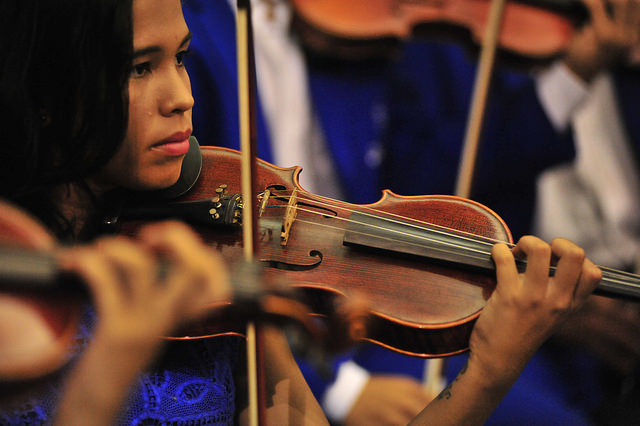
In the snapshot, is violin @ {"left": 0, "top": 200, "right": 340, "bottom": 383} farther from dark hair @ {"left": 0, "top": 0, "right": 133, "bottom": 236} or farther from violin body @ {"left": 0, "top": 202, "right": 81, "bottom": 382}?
dark hair @ {"left": 0, "top": 0, "right": 133, "bottom": 236}

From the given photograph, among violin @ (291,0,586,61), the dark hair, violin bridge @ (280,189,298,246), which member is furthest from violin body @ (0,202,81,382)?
violin @ (291,0,586,61)

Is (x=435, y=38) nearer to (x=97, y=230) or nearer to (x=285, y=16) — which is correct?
(x=285, y=16)

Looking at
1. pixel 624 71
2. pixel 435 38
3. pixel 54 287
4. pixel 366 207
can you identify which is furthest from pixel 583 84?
pixel 54 287

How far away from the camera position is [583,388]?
3.54ft

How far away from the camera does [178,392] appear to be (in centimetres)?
56

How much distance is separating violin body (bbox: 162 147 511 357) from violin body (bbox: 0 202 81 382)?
0.21 meters

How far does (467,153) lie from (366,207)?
26 cm

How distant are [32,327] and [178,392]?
10.5 inches

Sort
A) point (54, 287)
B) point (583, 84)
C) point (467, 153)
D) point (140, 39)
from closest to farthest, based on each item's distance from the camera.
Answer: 1. point (54, 287)
2. point (140, 39)
3. point (467, 153)
4. point (583, 84)

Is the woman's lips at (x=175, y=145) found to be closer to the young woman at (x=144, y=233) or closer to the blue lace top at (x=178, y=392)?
the young woman at (x=144, y=233)

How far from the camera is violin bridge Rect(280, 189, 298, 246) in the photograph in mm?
566

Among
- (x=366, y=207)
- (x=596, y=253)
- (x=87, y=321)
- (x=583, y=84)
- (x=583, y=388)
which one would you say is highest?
(x=583, y=84)

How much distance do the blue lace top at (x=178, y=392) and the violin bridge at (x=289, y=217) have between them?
0.14m

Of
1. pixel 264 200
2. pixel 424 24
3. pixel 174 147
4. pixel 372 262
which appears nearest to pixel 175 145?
pixel 174 147
